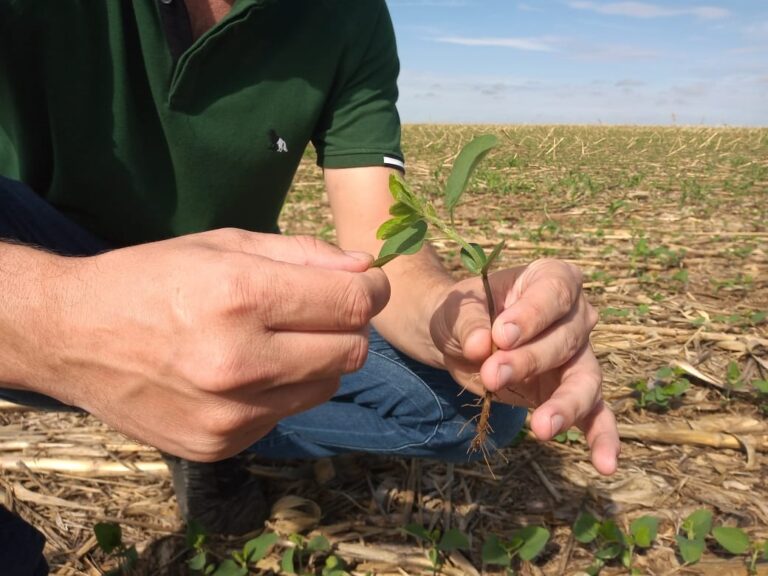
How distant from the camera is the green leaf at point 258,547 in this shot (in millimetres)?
1562

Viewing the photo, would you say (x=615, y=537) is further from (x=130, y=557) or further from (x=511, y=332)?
(x=130, y=557)

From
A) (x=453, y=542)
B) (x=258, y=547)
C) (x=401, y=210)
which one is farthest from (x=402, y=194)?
(x=258, y=547)

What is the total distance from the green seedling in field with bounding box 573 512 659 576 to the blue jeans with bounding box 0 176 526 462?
0.97 feet

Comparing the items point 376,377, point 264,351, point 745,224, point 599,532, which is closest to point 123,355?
point 264,351

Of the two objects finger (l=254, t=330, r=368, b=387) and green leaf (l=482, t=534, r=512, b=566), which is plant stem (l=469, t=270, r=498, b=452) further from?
green leaf (l=482, t=534, r=512, b=566)

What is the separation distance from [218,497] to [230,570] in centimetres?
24

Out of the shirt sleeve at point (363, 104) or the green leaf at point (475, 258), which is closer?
the green leaf at point (475, 258)

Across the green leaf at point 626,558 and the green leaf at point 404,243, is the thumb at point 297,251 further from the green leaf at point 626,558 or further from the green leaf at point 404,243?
the green leaf at point 626,558

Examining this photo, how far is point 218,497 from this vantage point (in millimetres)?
1720

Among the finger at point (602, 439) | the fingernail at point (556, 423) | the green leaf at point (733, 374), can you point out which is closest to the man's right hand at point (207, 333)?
the fingernail at point (556, 423)

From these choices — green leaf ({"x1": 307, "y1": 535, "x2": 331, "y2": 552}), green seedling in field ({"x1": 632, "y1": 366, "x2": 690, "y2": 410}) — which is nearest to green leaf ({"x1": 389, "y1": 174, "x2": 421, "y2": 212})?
green leaf ({"x1": 307, "y1": 535, "x2": 331, "y2": 552})

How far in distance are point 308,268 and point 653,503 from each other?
1382 mm

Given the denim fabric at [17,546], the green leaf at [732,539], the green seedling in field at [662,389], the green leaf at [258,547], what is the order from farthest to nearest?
the green seedling in field at [662,389] < the green leaf at [258,547] < the green leaf at [732,539] < the denim fabric at [17,546]

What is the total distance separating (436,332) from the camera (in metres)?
1.33
